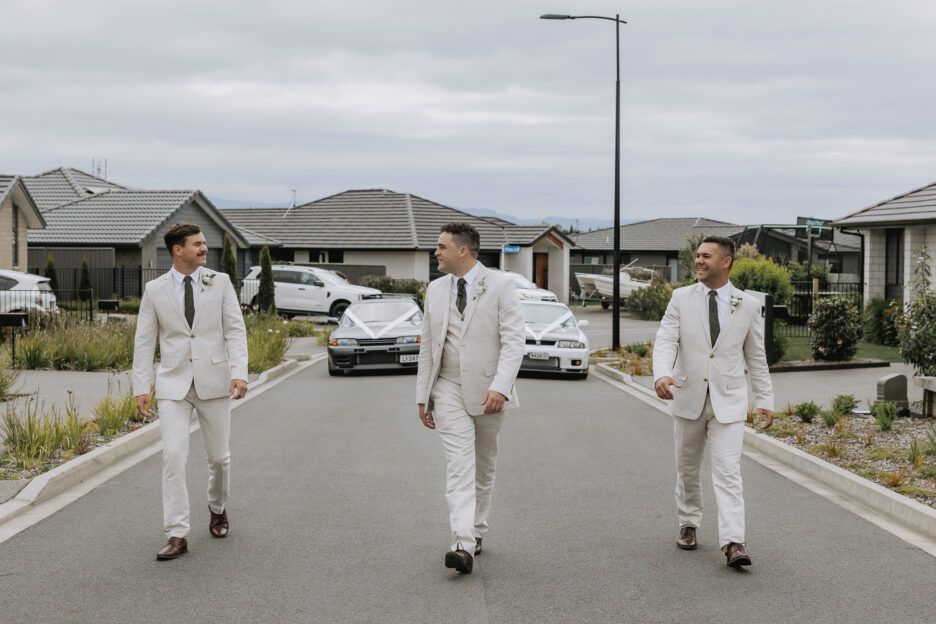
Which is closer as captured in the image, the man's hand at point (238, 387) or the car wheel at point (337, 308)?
the man's hand at point (238, 387)

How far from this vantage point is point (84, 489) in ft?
27.2

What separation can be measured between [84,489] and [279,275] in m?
26.2

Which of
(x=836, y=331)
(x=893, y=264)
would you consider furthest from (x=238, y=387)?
(x=893, y=264)

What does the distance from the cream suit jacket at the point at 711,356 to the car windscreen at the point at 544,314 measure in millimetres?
12540

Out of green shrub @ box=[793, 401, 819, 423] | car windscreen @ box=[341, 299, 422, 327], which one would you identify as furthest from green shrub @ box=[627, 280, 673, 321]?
green shrub @ box=[793, 401, 819, 423]

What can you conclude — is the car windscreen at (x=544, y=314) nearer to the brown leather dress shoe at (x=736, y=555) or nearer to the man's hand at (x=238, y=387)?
the man's hand at (x=238, y=387)

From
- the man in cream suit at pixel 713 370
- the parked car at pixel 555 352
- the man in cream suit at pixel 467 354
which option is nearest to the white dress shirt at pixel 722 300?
the man in cream suit at pixel 713 370

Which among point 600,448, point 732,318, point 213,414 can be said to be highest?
point 732,318

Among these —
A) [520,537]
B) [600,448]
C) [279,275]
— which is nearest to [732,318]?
[520,537]

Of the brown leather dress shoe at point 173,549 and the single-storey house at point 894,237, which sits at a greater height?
the single-storey house at point 894,237

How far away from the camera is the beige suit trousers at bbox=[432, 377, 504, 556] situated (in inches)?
225

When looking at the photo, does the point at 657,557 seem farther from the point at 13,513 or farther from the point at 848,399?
the point at 848,399

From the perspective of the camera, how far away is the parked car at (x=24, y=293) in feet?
78.3

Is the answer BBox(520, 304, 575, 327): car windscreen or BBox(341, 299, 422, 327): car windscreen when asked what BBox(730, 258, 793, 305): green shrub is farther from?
BBox(341, 299, 422, 327): car windscreen
